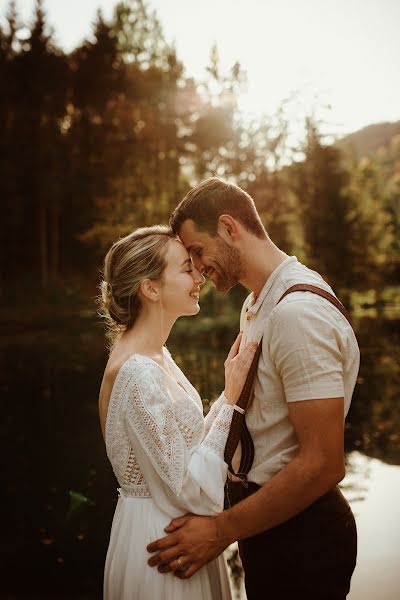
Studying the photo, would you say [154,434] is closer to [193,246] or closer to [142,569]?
[142,569]

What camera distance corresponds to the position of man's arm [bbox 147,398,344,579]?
2.26 meters

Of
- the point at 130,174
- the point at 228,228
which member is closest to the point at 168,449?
the point at 228,228

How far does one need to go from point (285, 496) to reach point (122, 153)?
28090 mm

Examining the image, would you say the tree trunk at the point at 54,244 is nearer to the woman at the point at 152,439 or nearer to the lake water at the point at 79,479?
the lake water at the point at 79,479

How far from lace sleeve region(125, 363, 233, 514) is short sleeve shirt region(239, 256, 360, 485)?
171 millimetres

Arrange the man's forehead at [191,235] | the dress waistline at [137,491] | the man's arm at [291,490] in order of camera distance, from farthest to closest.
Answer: the man's forehead at [191,235]
the dress waistline at [137,491]
the man's arm at [291,490]

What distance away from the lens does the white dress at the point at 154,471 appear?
2547mm

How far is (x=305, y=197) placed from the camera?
3528cm

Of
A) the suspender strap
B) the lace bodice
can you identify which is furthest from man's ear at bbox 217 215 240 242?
Result: the lace bodice

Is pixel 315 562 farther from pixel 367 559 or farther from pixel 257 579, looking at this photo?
pixel 367 559

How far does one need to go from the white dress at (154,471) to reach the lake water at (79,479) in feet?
7.49

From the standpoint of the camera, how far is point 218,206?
2.84m

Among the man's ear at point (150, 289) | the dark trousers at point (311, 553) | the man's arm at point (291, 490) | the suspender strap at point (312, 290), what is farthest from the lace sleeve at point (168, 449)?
the suspender strap at point (312, 290)

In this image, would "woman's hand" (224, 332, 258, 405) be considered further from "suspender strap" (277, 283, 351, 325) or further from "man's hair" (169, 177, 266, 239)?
"man's hair" (169, 177, 266, 239)
